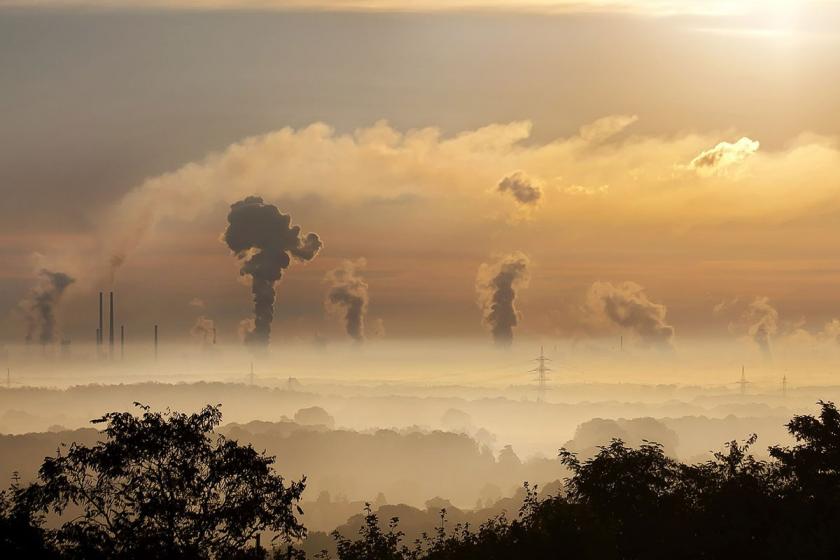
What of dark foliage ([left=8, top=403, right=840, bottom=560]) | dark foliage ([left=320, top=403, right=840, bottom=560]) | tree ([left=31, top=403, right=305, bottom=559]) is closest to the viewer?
tree ([left=31, top=403, right=305, bottom=559])

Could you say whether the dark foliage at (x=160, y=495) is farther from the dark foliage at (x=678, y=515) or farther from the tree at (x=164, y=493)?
the dark foliage at (x=678, y=515)

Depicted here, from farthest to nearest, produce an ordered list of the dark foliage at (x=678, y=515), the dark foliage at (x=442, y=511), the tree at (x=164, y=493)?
the dark foliage at (x=678, y=515) → the dark foliage at (x=442, y=511) → the tree at (x=164, y=493)

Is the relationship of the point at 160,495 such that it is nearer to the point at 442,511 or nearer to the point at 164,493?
the point at 164,493

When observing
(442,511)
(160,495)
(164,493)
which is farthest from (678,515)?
(160,495)

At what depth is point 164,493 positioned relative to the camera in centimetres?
4581

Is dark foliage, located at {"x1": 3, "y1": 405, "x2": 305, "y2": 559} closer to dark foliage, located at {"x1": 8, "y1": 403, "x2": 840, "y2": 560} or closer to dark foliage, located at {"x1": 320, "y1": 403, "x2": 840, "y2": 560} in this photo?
dark foliage, located at {"x1": 8, "y1": 403, "x2": 840, "y2": 560}

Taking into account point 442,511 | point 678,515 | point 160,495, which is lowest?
point 678,515

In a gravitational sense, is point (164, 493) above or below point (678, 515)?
above

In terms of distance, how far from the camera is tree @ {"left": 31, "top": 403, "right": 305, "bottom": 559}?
44.7 metres

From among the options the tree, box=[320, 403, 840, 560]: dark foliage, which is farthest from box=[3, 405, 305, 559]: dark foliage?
box=[320, 403, 840, 560]: dark foliage

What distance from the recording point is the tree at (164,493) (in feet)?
147

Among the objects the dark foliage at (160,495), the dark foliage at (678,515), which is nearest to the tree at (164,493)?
the dark foliage at (160,495)

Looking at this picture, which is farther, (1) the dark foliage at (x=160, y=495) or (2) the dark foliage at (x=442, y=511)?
(2) the dark foliage at (x=442, y=511)

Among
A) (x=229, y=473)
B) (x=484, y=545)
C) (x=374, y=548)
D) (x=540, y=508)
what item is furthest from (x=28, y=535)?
(x=540, y=508)
